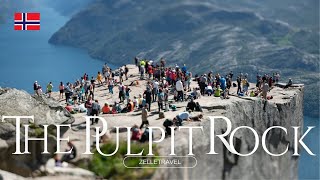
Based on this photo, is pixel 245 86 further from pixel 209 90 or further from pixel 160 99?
pixel 160 99

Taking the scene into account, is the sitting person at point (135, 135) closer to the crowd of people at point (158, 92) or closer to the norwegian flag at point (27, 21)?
the crowd of people at point (158, 92)

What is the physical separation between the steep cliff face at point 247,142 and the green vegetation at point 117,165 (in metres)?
0.92

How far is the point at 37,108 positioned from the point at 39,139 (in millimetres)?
3888

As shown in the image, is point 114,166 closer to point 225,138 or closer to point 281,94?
point 225,138

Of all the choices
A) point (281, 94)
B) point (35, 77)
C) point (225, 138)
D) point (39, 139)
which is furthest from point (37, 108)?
point (35, 77)

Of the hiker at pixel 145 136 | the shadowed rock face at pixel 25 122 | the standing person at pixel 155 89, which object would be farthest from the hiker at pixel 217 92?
the hiker at pixel 145 136

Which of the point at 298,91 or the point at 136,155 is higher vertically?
the point at 298,91

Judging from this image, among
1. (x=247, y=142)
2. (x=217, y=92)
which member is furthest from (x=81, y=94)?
(x=247, y=142)

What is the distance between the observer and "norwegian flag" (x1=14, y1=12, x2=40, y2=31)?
45347mm

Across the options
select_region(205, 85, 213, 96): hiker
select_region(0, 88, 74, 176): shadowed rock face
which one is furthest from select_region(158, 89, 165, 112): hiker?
select_region(0, 88, 74, 176): shadowed rock face

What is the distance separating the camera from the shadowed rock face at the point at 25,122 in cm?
3038

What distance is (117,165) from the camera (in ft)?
90.8

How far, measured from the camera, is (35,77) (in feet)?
604

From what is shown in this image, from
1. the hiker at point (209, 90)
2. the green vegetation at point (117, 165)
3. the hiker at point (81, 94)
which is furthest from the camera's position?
the hiker at point (81, 94)
